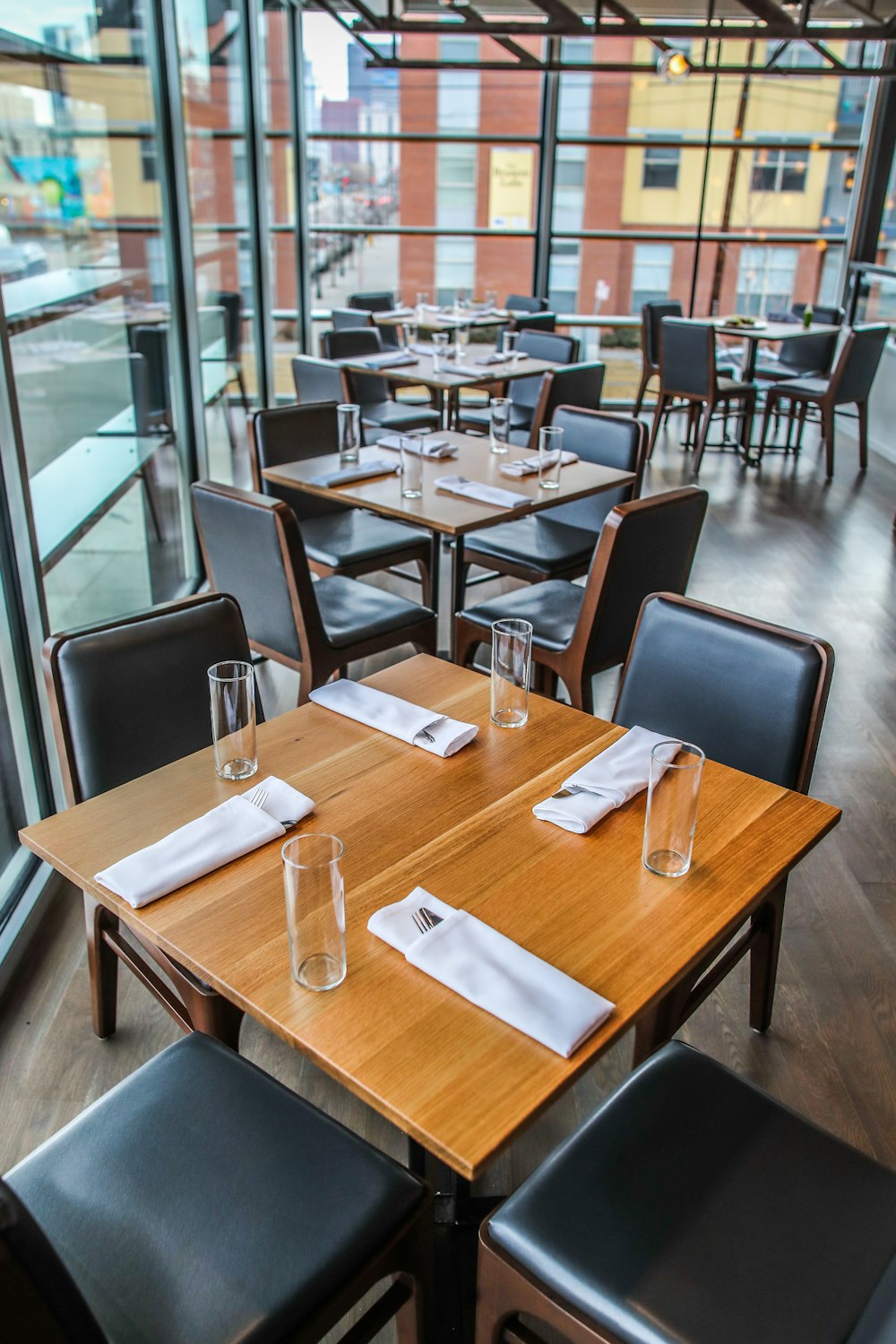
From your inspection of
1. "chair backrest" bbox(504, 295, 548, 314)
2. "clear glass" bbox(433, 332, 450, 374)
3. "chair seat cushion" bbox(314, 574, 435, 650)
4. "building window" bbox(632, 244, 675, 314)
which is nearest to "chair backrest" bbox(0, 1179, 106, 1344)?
"chair seat cushion" bbox(314, 574, 435, 650)

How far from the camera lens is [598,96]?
7.36 m

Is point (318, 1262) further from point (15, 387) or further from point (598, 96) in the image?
point (598, 96)

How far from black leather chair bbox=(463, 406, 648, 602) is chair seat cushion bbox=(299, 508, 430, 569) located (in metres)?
0.21

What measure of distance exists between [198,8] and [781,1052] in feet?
14.5

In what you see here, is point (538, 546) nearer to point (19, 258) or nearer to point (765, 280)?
point (19, 258)

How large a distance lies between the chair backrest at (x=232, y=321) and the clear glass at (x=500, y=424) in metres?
1.90

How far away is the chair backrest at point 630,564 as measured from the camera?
2.43 meters

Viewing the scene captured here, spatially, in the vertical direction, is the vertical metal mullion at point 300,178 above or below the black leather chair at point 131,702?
above

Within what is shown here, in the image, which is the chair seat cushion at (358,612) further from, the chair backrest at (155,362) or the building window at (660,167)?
the building window at (660,167)

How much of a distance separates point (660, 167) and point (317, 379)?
179 inches

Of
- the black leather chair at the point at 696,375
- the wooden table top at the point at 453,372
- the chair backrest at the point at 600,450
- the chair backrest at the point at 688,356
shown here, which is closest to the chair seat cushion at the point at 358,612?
the chair backrest at the point at 600,450

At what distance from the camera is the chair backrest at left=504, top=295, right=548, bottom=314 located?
7.21 metres

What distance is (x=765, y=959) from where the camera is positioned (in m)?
1.94

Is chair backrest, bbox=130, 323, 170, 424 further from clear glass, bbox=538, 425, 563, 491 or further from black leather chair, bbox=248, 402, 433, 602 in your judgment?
clear glass, bbox=538, 425, 563, 491
